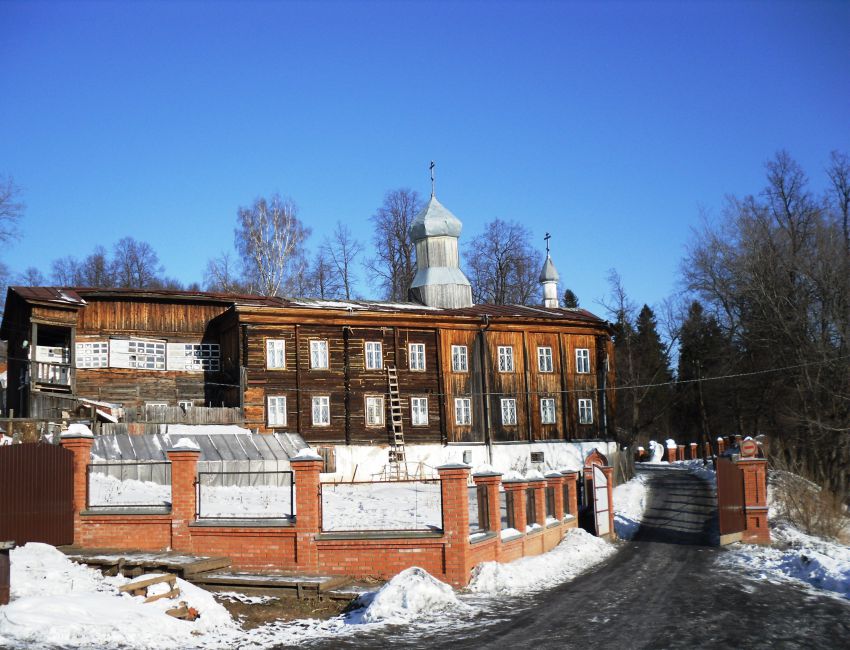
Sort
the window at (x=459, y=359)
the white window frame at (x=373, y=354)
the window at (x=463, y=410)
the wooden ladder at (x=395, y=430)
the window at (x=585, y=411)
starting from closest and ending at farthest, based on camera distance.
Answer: the wooden ladder at (x=395, y=430) → the white window frame at (x=373, y=354) → the window at (x=463, y=410) → the window at (x=459, y=359) → the window at (x=585, y=411)

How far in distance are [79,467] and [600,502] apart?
14.0 metres

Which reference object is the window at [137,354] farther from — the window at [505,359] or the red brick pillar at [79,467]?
the red brick pillar at [79,467]

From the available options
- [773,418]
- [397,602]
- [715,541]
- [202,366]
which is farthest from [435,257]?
[397,602]

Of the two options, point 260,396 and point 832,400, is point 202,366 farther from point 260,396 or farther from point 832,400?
point 832,400

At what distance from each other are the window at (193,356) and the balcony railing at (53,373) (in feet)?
13.4

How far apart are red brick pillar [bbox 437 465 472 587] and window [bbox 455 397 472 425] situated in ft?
74.5

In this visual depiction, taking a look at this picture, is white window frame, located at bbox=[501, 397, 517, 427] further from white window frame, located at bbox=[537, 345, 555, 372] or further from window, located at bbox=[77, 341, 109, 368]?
window, located at bbox=[77, 341, 109, 368]

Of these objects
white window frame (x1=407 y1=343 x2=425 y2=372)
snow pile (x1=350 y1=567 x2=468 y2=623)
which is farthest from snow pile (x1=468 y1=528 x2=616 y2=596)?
white window frame (x1=407 y1=343 x2=425 y2=372)

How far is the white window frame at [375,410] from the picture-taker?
1518 inches

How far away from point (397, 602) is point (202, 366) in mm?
25534

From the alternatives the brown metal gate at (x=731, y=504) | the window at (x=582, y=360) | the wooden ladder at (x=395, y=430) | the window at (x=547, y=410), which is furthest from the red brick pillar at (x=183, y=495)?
the window at (x=582, y=360)

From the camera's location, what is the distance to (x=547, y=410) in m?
42.6

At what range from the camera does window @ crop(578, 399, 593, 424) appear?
43562mm

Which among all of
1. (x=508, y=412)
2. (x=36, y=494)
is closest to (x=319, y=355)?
(x=508, y=412)
